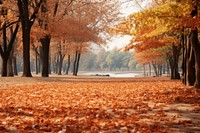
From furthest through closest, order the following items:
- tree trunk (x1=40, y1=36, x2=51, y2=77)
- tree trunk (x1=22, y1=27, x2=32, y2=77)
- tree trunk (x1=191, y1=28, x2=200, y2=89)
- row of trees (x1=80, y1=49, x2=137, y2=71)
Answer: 1. row of trees (x1=80, y1=49, x2=137, y2=71)
2. tree trunk (x1=40, y1=36, x2=51, y2=77)
3. tree trunk (x1=22, y1=27, x2=32, y2=77)
4. tree trunk (x1=191, y1=28, x2=200, y2=89)

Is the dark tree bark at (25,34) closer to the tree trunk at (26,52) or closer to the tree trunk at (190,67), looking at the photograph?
the tree trunk at (26,52)

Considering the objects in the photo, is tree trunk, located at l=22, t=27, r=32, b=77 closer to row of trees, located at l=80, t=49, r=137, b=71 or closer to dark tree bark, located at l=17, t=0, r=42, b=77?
dark tree bark, located at l=17, t=0, r=42, b=77

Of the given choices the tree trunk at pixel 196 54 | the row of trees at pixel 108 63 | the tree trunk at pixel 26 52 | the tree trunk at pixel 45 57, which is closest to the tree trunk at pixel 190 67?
the tree trunk at pixel 196 54

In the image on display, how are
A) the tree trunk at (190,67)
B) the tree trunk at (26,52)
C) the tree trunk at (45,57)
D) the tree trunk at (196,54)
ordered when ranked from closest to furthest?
1. the tree trunk at (196,54)
2. the tree trunk at (190,67)
3. the tree trunk at (26,52)
4. the tree trunk at (45,57)

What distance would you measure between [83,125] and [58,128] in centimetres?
57

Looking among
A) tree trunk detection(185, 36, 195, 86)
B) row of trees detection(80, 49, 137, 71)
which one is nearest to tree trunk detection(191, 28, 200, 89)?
tree trunk detection(185, 36, 195, 86)

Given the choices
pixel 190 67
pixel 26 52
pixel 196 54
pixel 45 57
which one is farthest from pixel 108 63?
pixel 196 54

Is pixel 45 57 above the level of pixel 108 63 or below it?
below

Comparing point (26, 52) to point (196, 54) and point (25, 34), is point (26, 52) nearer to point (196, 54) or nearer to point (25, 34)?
point (25, 34)

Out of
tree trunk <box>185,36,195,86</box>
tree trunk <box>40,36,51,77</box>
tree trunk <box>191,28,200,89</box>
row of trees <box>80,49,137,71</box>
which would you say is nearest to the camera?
tree trunk <box>191,28,200,89</box>

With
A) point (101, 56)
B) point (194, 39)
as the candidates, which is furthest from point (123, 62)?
point (194, 39)

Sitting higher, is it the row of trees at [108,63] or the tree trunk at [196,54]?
the row of trees at [108,63]

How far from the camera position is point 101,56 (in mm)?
183125

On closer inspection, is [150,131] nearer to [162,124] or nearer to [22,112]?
[162,124]
